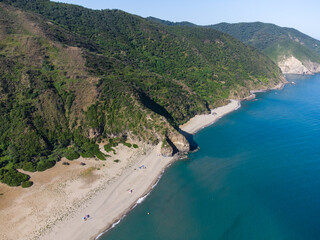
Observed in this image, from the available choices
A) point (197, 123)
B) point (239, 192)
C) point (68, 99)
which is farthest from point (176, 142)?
point (68, 99)

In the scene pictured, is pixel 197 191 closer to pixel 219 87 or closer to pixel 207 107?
pixel 207 107

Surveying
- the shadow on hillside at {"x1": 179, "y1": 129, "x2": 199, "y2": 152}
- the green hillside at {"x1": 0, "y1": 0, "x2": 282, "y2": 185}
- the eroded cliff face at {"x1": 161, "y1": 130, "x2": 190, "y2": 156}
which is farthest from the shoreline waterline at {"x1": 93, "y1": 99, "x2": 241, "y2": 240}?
the eroded cliff face at {"x1": 161, "y1": 130, "x2": 190, "y2": 156}

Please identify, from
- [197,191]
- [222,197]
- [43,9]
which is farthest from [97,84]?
[43,9]

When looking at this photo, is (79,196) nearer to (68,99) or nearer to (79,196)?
(79,196)

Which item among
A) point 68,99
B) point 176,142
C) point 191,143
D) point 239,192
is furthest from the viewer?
point 191,143

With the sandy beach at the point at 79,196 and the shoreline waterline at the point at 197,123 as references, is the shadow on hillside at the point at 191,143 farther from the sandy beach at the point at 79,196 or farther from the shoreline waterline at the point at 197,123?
the sandy beach at the point at 79,196

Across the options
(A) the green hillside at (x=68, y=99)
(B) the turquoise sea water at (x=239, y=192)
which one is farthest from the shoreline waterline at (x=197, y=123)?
(A) the green hillside at (x=68, y=99)

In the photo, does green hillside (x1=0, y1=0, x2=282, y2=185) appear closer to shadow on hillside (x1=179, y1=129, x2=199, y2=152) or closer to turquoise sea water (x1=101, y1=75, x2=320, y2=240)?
shadow on hillside (x1=179, y1=129, x2=199, y2=152)
